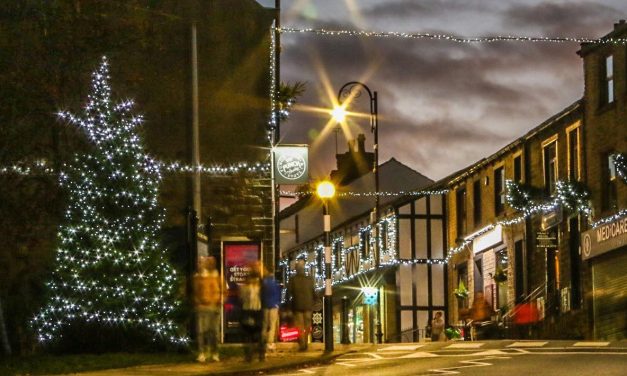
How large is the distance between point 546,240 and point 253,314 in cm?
1822

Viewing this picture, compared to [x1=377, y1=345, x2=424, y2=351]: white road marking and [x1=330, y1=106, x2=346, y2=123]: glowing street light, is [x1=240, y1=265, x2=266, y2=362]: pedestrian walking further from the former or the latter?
[x1=330, y1=106, x2=346, y2=123]: glowing street light

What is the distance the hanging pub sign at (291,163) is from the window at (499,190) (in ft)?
46.9

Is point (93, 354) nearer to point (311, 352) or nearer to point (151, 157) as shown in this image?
point (311, 352)

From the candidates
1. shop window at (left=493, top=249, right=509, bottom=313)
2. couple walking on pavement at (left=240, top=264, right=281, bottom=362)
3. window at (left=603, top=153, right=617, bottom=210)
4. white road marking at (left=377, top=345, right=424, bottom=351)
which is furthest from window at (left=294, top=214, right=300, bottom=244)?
couple walking on pavement at (left=240, top=264, right=281, bottom=362)

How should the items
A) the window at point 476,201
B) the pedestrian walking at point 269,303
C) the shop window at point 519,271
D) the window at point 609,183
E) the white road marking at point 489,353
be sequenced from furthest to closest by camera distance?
the window at point 476,201 < the shop window at point 519,271 < the window at point 609,183 < the pedestrian walking at point 269,303 < the white road marking at point 489,353

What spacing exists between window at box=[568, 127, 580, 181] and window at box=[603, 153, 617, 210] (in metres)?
1.59

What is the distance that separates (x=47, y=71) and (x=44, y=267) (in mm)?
4783

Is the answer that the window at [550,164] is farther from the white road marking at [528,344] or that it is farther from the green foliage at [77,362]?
the green foliage at [77,362]

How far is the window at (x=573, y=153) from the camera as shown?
3894 centimetres

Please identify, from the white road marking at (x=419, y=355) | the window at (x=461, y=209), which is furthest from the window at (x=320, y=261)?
the white road marking at (x=419, y=355)

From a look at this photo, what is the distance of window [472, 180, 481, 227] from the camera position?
159ft

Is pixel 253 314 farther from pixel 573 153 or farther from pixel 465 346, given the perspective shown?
pixel 573 153

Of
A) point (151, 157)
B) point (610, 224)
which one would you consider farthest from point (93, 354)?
point (610, 224)

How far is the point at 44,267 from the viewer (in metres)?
27.8
